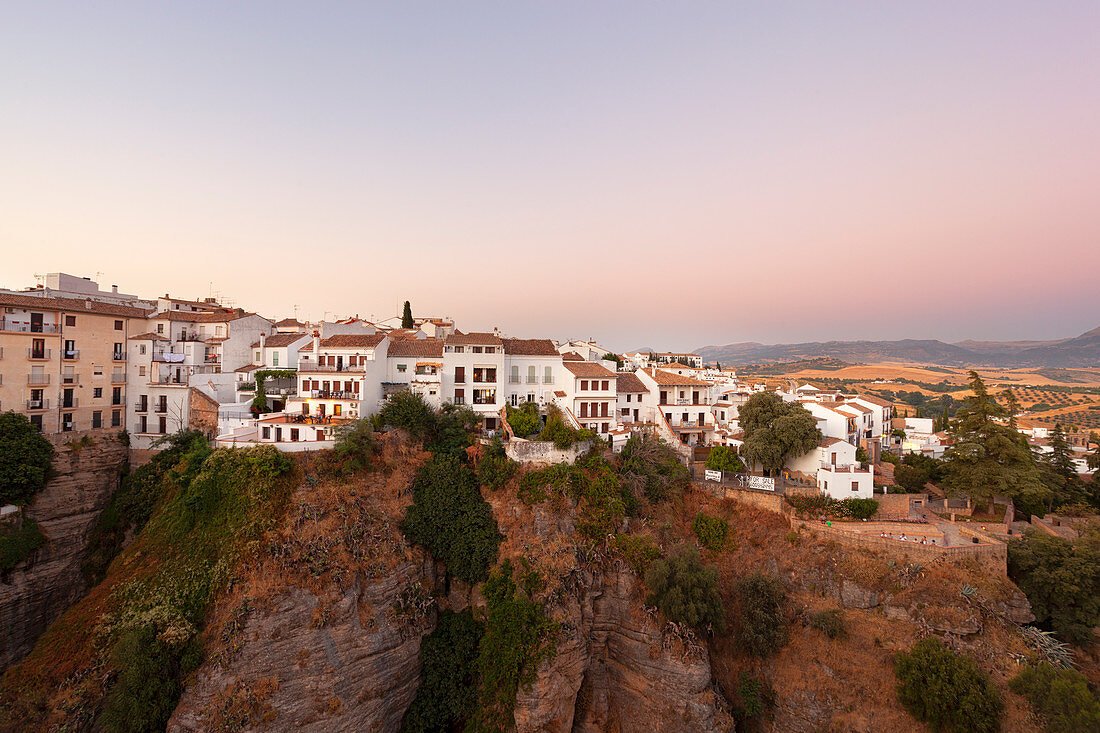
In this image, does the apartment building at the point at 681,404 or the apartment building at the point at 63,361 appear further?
the apartment building at the point at 681,404

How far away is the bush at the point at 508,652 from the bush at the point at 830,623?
13.7 m

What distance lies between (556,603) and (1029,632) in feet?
76.3

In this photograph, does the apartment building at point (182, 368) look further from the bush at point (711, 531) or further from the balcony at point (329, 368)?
the bush at point (711, 531)

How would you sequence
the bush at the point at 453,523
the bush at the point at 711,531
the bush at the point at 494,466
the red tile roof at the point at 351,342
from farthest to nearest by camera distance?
the red tile roof at the point at 351,342, the bush at the point at 494,466, the bush at the point at 711,531, the bush at the point at 453,523

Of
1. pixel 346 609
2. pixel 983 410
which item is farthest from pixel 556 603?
pixel 983 410

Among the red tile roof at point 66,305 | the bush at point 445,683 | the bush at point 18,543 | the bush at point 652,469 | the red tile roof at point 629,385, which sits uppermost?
the red tile roof at point 66,305

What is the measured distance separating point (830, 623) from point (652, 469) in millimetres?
11829

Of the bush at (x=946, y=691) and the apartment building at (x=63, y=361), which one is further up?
the apartment building at (x=63, y=361)

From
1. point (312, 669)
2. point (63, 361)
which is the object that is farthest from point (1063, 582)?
point (63, 361)

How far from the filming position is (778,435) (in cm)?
3003

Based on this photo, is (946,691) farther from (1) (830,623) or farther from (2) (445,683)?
(2) (445,683)

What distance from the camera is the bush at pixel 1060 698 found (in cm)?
1755

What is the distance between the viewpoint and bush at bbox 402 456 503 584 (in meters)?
25.4

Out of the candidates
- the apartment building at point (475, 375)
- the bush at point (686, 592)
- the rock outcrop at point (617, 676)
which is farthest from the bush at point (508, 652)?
the apartment building at point (475, 375)
